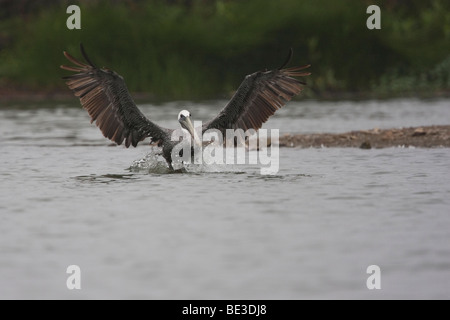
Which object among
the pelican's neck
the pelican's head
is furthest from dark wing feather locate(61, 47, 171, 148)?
the pelican's neck

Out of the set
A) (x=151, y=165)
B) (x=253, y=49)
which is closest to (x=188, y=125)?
(x=151, y=165)

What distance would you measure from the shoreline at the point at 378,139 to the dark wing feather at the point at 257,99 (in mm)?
3582

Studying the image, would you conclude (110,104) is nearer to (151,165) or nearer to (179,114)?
(179,114)

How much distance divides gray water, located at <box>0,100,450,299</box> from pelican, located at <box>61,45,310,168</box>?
0.61 metres

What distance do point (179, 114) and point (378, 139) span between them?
5.26 m

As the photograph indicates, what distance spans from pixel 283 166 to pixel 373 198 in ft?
13.0

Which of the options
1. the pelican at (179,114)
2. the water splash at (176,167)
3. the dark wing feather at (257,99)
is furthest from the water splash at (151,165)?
the dark wing feather at (257,99)

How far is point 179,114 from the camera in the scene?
15180 mm

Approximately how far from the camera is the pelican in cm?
1482

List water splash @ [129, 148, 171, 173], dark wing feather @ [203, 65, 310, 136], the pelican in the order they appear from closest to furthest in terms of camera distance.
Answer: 1. the pelican
2. dark wing feather @ [203, 65, 310, 136]
3. water splash @ [129, 148, 171, 173]

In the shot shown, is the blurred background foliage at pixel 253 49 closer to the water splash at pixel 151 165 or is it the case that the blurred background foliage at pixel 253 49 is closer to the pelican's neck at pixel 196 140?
the water splash at pixel 151 165

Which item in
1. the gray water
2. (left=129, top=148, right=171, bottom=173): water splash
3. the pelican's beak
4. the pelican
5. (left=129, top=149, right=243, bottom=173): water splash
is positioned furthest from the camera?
(left=129, top=148, right=171, bottom=173): water splash

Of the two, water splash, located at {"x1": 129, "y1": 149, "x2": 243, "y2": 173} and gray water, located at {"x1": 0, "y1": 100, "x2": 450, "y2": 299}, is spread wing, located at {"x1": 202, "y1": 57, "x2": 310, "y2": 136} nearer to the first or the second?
water splash, located at {"x1": 129, "y1": 149, "x2": 243, "y2": 173}
